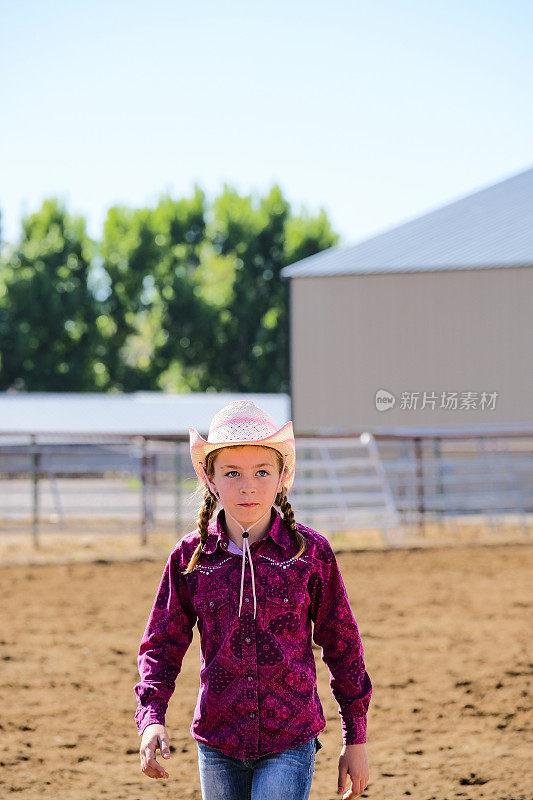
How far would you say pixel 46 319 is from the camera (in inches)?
1593

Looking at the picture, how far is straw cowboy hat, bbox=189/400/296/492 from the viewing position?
2291 millimetres

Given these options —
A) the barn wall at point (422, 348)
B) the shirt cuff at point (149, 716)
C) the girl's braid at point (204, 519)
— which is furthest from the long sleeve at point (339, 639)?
the barn wall at point (422, 348)

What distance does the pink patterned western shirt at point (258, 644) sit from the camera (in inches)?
86.6

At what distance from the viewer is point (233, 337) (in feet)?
141

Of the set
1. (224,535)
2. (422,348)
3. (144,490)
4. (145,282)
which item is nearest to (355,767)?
(224,535)

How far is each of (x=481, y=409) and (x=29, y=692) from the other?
44.6ft

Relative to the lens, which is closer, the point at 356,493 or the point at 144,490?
the point at 144,490

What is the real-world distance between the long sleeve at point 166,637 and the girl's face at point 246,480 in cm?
18

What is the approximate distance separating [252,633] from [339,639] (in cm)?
23

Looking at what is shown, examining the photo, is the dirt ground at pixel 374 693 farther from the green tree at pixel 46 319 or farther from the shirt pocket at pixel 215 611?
the green tree at pixel 46 319

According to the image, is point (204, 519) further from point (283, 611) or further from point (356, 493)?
point (356, 493)

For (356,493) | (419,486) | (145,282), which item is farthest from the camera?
(145,282)

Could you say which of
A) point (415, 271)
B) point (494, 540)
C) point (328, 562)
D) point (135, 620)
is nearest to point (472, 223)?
point (415, 271)

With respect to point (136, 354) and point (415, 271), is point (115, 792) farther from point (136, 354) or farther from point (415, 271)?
point (136, 354)
